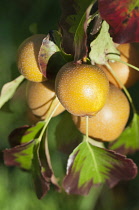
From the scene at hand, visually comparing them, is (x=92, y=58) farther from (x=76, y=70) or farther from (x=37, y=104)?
(x=37, y=104)

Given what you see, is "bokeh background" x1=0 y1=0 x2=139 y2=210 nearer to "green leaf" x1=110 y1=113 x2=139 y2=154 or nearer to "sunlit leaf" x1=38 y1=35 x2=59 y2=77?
"green leaf" x1=110 y1=113 x2=139 y2=154

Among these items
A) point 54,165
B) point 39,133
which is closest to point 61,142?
point 39,133

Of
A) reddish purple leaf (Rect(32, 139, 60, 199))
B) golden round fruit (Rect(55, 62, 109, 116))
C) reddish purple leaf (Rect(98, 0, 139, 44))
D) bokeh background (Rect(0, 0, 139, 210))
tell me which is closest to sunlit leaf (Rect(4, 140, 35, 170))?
reddish purple leaf (Rect(32, 139, 60, 199))

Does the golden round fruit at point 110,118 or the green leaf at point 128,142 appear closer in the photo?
the golden round fruit at point 110,118

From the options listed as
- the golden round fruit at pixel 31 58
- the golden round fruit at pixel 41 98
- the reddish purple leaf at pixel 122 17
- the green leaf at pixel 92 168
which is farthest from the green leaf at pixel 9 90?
the reddish purple leaf at pixel 122 17

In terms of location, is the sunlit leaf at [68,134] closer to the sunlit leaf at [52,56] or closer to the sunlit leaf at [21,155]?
the sunlit leaf at [21,155]
